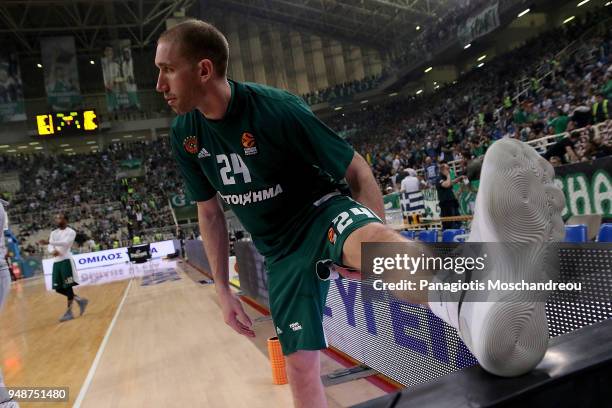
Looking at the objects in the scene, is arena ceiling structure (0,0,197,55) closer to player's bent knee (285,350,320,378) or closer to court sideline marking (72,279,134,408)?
court sideline marking (72,279,134,408)

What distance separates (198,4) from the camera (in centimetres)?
2547

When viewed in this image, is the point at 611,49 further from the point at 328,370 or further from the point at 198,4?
the point at 198,4

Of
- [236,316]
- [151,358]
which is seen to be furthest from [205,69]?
[151,358]

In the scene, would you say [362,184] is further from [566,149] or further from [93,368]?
[566,149]

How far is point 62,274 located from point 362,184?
7.57 metres

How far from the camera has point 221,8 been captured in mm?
25094

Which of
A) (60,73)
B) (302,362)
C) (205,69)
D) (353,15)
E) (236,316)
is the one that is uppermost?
(353,15)

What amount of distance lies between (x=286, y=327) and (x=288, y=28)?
92.6 ft

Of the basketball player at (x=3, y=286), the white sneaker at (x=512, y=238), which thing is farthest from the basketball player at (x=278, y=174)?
the basketball player at (x=3, y=286)

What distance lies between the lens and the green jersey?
162 centimetres

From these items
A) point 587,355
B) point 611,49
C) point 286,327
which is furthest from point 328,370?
point 611,49

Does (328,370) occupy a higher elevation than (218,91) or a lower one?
lower

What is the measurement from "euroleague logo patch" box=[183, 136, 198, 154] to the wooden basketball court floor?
1854 mm

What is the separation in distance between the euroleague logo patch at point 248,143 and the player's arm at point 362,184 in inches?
12.7
